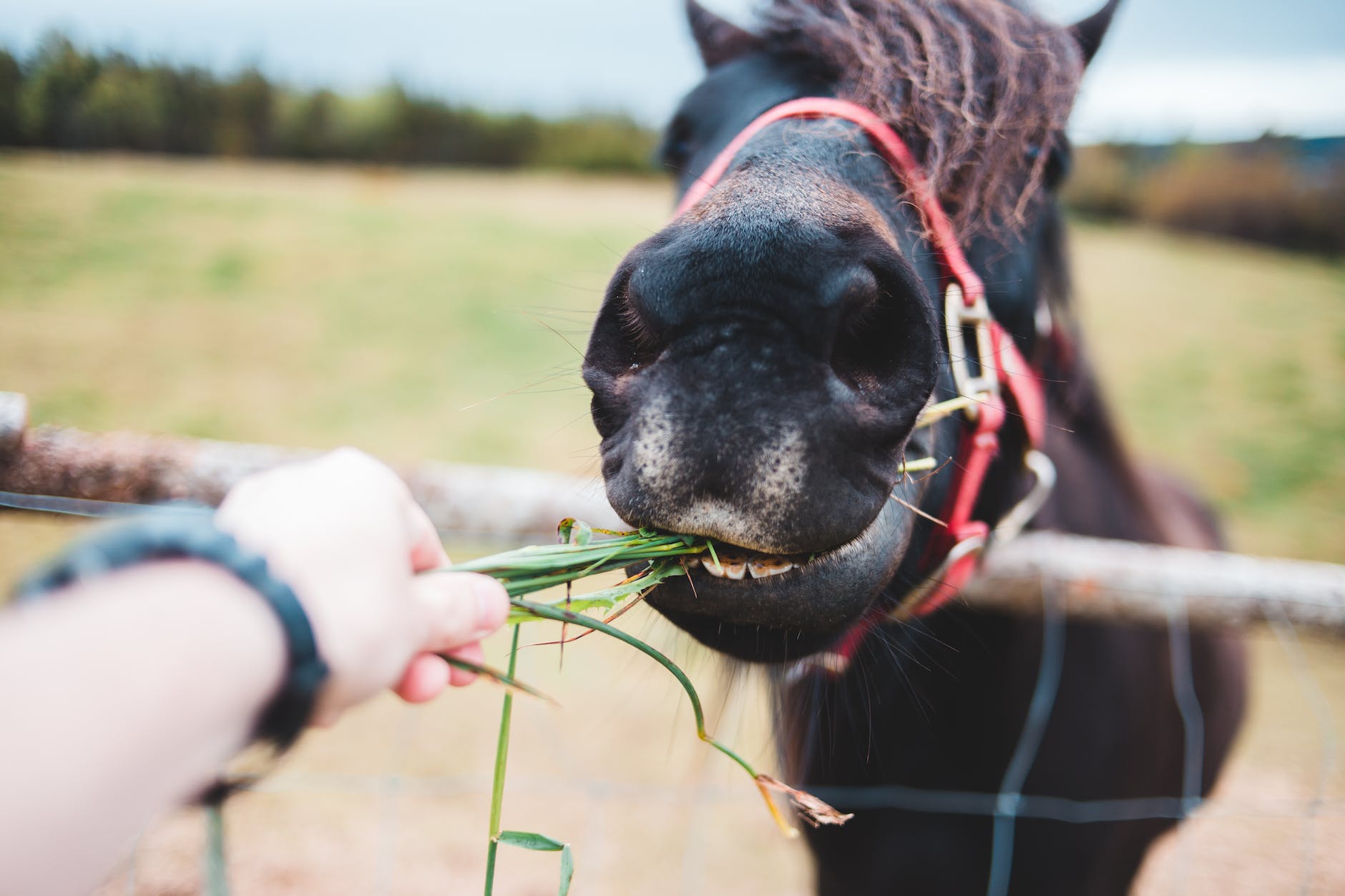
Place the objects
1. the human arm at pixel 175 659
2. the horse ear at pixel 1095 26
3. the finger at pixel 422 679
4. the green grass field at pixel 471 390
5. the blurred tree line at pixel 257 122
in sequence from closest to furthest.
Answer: the human arm at pixel 175 659
the finger at pixel 422 679
the horse ear at pixel 1095 26
the green grass field at pixel 471 390
the blurred tree line at pixel 257 122

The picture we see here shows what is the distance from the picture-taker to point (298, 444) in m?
7.90

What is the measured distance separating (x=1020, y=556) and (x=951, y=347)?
739 mm

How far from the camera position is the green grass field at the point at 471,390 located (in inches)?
128

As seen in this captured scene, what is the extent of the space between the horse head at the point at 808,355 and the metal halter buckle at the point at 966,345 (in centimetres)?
2

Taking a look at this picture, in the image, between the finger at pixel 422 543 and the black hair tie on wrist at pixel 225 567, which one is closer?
the black hair tie on wrist at pixel 225 567

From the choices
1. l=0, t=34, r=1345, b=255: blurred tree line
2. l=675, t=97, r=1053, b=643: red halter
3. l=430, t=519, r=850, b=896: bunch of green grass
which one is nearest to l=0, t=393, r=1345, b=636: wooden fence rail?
l=675, t=97, r=1053, b=643: red halter

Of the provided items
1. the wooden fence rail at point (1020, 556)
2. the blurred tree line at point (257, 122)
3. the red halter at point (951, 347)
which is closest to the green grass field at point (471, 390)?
the wooden fence rail at point (1020, 556)

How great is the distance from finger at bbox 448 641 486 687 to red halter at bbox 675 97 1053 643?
68 cm

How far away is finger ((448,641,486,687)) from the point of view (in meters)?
0.65

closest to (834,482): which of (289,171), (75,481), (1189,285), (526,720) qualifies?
(75,481)

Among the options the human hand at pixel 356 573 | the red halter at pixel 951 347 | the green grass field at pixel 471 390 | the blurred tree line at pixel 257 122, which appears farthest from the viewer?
the blurred tree line at pixel 257 122

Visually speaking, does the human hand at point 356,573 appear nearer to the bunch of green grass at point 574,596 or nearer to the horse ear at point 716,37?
the bunch of green grass at point 574,596

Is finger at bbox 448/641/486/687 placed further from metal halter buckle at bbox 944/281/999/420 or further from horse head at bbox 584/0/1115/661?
metal halter buckle at bbox 944/281/999/420

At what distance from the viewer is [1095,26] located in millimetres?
1643
